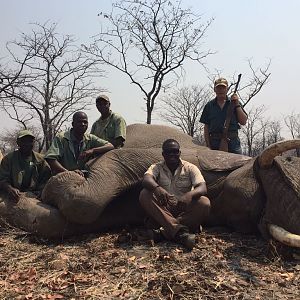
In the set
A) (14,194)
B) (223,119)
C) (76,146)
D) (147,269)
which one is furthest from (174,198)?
(223,119)

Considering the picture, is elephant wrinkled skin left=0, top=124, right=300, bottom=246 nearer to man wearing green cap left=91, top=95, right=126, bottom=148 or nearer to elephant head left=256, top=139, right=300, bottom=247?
elephant head left=256, top=139, right=300, bottom=247

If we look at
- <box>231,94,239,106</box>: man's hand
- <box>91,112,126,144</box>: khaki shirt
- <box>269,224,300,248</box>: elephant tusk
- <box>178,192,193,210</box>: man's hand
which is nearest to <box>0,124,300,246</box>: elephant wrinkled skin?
<box>269,224,300,248</box>: elephant tusk

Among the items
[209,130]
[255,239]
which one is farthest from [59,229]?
[209,130]

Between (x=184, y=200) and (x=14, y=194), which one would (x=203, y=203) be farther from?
(x=14, y=194)

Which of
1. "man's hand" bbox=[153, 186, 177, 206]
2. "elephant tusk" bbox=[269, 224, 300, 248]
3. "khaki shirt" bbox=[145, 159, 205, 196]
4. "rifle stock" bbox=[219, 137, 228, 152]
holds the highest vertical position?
"rifle stock" bbox=[219, 137, 228, 152]

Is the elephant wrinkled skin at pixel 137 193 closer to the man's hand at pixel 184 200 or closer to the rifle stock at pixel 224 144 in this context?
the man's hand at pixel 184 200

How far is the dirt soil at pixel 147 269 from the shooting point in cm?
359

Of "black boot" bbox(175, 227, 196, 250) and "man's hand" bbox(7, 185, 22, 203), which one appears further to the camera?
"man's hand" bbox(7, 185, 22, 203)

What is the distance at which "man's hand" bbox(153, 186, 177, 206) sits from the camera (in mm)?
4891

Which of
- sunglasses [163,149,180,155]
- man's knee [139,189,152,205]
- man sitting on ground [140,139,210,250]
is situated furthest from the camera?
sunglasses [163,149,180,155]

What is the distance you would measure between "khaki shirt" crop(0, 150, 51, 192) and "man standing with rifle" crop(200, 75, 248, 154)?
8.27ft

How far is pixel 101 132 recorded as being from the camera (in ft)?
21.8

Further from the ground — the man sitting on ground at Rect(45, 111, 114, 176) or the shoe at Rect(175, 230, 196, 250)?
the man sitting on ground at Rect(45, 111, 114, 176)

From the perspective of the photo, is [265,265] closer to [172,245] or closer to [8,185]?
[172,245]
